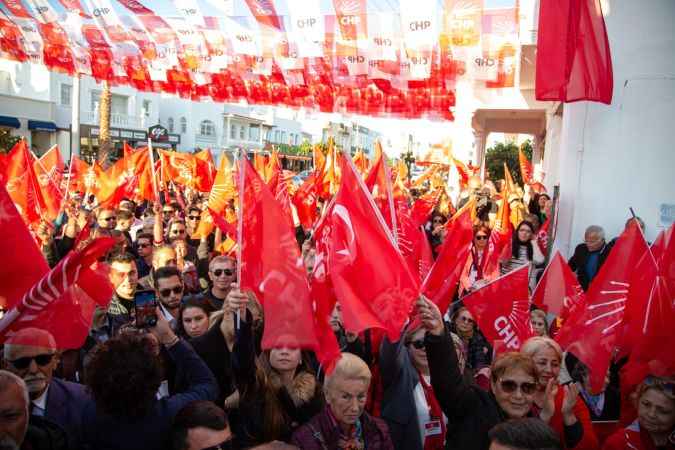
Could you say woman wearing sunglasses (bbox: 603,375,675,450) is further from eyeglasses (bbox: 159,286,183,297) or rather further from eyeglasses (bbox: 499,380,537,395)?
eyeglasses (bbox: 159,286,183,297)

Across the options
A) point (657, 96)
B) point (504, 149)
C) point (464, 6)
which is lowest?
point (504, 149)

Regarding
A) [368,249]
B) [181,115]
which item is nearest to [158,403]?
[368,249]

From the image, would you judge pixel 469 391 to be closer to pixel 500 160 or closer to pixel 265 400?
pixel 265 400

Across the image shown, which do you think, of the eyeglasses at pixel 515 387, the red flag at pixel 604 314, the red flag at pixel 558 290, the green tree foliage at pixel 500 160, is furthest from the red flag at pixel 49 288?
the green tree foliage at pixel 500 160

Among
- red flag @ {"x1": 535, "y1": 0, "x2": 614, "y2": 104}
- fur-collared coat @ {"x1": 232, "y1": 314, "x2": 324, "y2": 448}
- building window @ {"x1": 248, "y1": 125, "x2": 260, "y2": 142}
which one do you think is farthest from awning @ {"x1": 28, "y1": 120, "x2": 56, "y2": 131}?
fur-collared coat @ {"x1": 232, "y1": 314, "x2": 324, "y2": 448}

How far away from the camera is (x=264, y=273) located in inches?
158

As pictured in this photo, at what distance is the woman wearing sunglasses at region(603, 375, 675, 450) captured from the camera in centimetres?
319

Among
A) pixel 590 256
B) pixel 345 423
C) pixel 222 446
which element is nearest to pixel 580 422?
pixel 345 423

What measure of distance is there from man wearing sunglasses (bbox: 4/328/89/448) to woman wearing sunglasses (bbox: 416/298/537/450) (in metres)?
1.71

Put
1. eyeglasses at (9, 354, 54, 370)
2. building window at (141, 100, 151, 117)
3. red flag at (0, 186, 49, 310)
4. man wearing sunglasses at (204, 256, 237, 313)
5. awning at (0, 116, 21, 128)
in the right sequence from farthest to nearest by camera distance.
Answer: building window at (141, 100, 151, 117), awning at (0, 116, 21, 128), man wearing sunglasses at (204, 256, 237, 313), red flag at (0, 186, 49, 310), eyeglasses at (9, 354, 54, 370)

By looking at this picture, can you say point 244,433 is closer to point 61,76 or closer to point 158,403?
point 158,403

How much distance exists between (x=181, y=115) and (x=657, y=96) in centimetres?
5531

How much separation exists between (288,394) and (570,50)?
19.9ft

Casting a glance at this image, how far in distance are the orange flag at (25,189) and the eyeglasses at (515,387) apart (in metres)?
7.35
